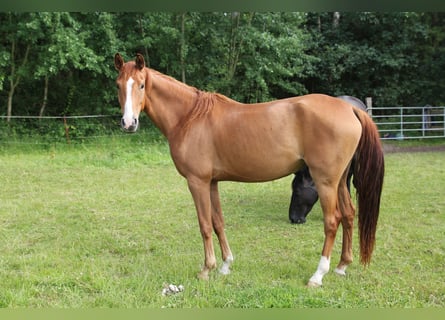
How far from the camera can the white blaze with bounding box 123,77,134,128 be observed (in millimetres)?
3275

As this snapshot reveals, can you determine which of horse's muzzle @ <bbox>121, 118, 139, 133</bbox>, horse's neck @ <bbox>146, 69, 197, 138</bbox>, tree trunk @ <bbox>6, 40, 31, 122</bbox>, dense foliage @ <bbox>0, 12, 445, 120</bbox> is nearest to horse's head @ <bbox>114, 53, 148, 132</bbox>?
horse's muzzle @ <bbox>121, 118, 139, 133</bbox>

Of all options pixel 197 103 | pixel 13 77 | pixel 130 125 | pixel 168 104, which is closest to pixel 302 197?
pixel 197 103

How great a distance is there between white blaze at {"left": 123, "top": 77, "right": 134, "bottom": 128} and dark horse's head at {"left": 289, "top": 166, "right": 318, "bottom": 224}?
9.78ft

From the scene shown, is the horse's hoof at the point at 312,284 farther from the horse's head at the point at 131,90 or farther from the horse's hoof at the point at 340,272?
the horse's head at the point at 131,90

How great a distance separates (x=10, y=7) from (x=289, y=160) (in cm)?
279

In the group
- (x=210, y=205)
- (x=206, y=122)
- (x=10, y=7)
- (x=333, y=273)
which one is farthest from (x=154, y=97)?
(x=10, y=7)

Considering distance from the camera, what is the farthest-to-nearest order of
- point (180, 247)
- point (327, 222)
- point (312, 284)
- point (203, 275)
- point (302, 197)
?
point (302, 197)
point (180, 247)
point (203, 275)
point (327, 222)
point (312, 284)

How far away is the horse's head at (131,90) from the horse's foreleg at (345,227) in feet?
6.78

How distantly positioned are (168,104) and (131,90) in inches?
19.9

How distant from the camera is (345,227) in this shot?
3.84 meters

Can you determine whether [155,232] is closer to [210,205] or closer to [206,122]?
[210,205]

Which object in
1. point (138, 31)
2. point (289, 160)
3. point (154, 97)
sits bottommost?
point (289, 160)

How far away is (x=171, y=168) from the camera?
10.5 metres

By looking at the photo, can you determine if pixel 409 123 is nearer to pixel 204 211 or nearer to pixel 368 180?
pixel 368 180
